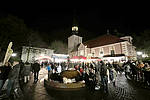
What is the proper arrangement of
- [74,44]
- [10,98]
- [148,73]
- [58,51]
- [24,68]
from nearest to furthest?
[10,98] → [148,73] → [24,68] → [74,44] → [58,51]

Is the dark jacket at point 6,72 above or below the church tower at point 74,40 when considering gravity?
below

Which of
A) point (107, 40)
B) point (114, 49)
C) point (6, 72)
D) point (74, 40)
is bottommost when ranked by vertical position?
point (6, 72)

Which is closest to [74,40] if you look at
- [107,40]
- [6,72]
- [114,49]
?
[107,40]

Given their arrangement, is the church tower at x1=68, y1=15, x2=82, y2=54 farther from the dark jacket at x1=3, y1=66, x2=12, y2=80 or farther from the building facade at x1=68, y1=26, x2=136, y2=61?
the dark jacket at x1=3, y1=66, x2=12, y2=80

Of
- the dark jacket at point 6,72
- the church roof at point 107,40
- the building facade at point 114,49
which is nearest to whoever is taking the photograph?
the dark jacket at point 6,72

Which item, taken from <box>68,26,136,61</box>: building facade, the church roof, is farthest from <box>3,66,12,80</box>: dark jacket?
the church roof

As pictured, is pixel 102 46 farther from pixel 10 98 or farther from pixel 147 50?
pixel 10 98

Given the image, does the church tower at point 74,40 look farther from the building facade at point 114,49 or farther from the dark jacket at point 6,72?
the dark jacket at point 6,72

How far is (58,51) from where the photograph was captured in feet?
182

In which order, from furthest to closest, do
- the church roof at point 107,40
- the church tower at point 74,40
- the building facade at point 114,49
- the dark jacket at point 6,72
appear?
the church tower at point 74,40 → the church roof at point 107,40 → the building facade at point 114,49 → the dark jacket at point 6,72

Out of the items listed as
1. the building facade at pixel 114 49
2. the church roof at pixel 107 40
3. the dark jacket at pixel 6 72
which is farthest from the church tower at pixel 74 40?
the dark jacket at pixel 6 72

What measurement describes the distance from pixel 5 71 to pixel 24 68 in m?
4.45

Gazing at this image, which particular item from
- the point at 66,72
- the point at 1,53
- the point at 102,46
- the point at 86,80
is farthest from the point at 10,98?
the point at 102,46

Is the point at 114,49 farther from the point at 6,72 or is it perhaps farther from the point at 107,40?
the point at 6,72
